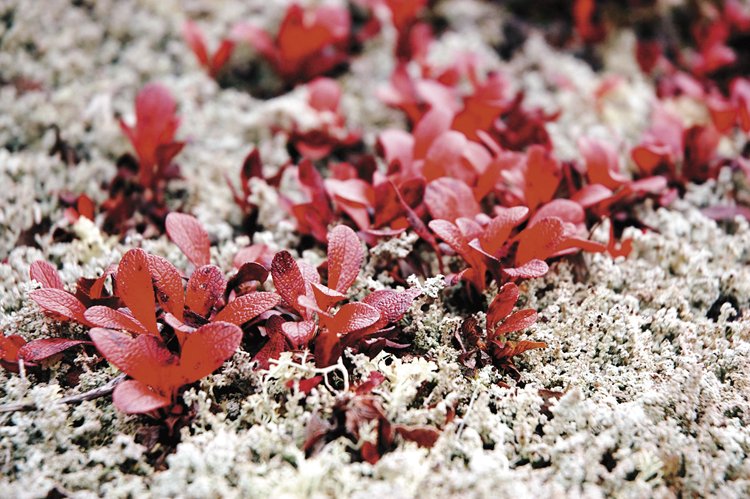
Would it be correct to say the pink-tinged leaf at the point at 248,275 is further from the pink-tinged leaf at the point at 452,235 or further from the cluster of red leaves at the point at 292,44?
the cluster of red leaves at the point at 292,44

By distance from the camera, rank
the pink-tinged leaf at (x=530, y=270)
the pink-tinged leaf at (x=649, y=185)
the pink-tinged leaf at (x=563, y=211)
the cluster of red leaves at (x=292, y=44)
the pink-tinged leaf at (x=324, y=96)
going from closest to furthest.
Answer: the pink-tinged leaf at (x=530, y=270) < the pink-tinged leaf at (x=563, y=211) < the pink-tinged leaf at (x=649, y=185) < the pink-tinged leaf at (x=324, y=96) < the cluster of red leaves at (x=292, y=44)

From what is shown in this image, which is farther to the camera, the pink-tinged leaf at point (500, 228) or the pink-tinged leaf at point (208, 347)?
the pink-tinged leaf at point (500, 228)

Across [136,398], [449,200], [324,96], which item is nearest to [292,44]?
[324,96]

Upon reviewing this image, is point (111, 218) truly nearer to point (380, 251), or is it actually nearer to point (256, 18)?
point (380, 251)

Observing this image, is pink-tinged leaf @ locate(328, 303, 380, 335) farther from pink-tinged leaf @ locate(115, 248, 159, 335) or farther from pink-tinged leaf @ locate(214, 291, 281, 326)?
pink-tinged leaf @ locate(115, 248, 159, 335)

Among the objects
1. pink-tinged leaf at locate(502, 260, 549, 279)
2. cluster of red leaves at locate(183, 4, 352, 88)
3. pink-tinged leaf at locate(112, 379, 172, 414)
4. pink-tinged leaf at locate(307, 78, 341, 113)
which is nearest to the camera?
pink-tinged leaf at locate(112, 379, 172, 414)

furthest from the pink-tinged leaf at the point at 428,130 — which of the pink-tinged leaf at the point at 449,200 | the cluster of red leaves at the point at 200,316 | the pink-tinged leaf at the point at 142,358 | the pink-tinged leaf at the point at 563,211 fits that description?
the pink-tinged leaf at the point at 142,358

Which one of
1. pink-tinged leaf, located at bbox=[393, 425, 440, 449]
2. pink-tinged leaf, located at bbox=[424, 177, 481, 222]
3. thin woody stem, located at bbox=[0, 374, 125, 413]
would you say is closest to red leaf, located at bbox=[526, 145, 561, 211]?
pink-tinged leaf, located at bbox=[424, 177, 481, 222]
